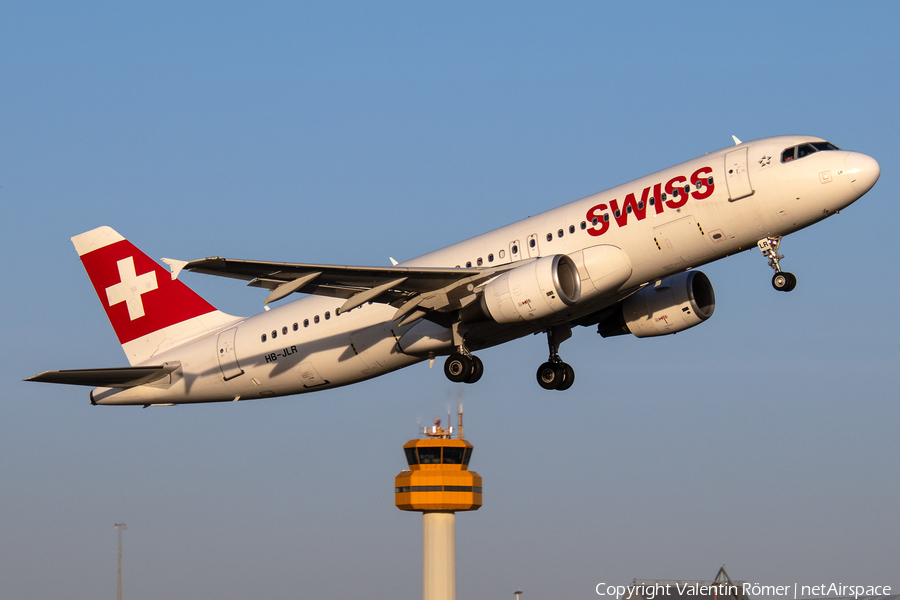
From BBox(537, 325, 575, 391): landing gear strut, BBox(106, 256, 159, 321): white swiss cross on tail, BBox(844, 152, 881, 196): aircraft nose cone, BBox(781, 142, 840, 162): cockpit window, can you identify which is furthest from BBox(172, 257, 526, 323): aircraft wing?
BBox(106, 256, 159, 321): white swiss cross on tail

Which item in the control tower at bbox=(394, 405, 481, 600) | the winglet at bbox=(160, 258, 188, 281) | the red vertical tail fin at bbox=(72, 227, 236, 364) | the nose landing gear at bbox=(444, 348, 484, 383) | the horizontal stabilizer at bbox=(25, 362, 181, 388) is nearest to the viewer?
the winglet at bbox=(160, 258, 188, 281)

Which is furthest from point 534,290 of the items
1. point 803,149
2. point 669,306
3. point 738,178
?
point 803,149

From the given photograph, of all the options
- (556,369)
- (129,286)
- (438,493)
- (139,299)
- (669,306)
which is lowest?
(438,493)

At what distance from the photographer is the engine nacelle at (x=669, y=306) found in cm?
3847

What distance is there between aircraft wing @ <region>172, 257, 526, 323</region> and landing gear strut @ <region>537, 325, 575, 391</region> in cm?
632

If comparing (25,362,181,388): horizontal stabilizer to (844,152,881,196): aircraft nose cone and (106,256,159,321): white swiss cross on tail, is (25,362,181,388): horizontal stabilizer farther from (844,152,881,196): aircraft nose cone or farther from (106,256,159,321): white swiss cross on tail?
(844,152,881,196): aircraft nose cone

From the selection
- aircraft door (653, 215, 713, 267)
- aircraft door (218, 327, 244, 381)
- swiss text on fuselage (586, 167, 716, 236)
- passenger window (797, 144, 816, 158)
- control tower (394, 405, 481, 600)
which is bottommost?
control tower (394, 405, 481, 600)

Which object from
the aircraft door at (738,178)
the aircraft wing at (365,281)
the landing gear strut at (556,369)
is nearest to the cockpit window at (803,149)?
the aircraft door at (738,178)

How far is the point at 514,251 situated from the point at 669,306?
6563mm

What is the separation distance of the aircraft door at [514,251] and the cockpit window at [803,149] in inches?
334

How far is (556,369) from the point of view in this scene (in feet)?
134

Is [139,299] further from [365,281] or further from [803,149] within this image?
[803,149]

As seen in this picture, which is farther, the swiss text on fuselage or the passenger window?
the swiss text on fuselage

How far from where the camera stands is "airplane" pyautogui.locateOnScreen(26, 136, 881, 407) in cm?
3269
